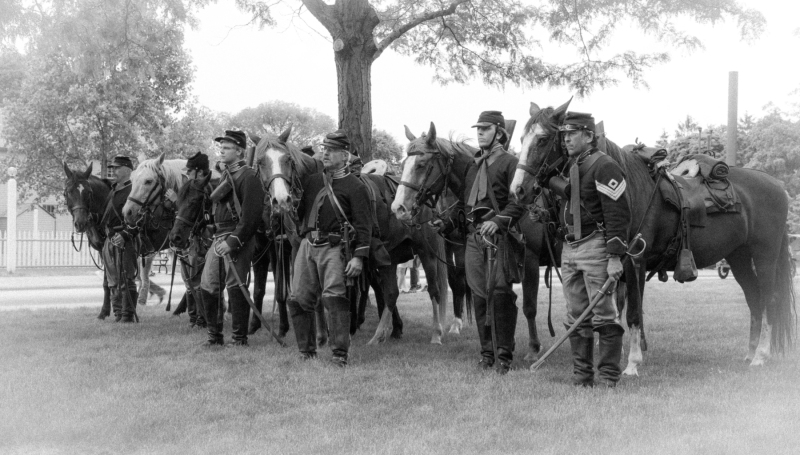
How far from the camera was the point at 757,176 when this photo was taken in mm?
9008

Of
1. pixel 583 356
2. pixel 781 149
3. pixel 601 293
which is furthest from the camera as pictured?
pixel 781 149

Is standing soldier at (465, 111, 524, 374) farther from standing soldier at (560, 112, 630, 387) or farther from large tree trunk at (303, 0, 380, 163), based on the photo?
large tree trunk at (303, 0, 380, 163)

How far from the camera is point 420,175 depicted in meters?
8.11

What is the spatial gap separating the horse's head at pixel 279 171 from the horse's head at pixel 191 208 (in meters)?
1.64

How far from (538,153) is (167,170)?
20.4 ft

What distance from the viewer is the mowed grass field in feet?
18.0

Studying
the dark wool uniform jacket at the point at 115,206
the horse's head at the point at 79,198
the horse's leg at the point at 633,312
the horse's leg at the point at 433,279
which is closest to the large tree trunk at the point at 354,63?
the horse's leg at the point at 433,279

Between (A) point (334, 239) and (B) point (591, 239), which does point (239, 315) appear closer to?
(A) point (334, 239)

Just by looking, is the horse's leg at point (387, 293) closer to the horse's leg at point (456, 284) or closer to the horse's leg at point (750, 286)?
the horse's leg at point (456, 284)

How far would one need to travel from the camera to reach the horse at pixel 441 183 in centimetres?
805

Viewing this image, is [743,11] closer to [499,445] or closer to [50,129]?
[499,445]

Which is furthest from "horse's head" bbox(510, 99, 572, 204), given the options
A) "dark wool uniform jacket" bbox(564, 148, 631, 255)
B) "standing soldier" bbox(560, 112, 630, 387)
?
"dark wool uniform jacket" bbox(564, 148, 631, 255)

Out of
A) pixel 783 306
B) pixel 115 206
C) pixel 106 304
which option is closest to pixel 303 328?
pixel 115 206

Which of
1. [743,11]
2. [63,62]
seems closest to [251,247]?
[63,62]
